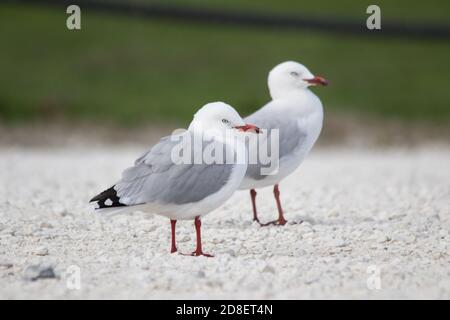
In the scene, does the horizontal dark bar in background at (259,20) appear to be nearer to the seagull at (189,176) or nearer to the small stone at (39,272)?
the seagull at (189,176)

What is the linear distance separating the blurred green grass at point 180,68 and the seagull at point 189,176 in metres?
13.5

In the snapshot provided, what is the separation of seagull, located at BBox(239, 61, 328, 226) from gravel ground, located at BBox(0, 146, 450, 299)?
52 cm

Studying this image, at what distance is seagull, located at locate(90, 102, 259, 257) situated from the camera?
299 inches

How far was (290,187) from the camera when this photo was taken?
12.8 meters

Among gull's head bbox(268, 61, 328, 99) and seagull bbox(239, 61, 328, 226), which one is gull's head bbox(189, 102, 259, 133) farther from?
gull's head bbox(268, 61, 328, 99)

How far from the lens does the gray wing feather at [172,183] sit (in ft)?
24.9

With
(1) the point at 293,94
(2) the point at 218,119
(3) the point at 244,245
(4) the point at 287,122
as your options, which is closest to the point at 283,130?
(4) the point at 287,122

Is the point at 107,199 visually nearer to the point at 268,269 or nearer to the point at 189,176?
the point at 189,176

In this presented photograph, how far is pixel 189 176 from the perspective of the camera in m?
7.64

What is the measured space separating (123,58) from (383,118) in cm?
736

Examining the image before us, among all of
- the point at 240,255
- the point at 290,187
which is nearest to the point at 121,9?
the point at 290,187

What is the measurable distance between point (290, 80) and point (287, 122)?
0.62 metres

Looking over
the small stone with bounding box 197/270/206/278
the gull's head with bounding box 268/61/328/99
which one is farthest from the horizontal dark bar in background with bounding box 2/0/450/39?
the small stone with bounding box 197/270/206/278
